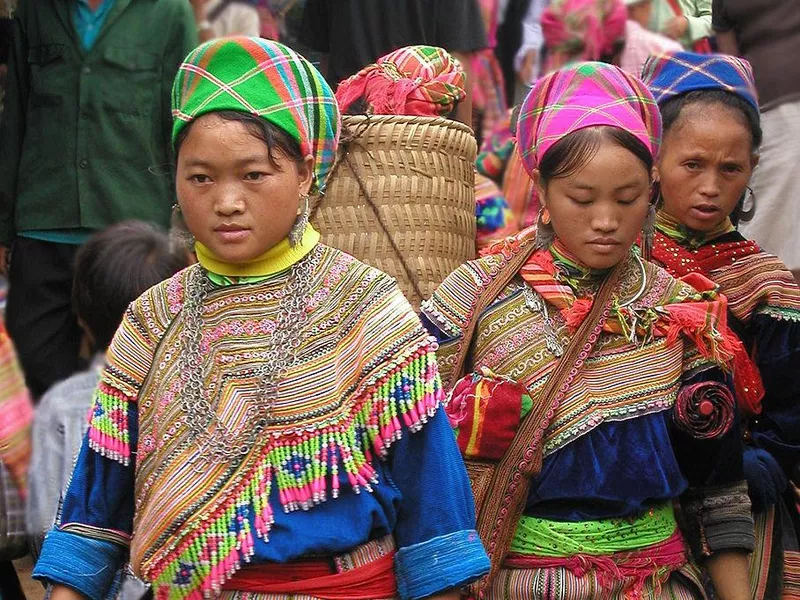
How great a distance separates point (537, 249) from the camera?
3.53 meters

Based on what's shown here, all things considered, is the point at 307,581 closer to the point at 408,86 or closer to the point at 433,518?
the point at 433,518

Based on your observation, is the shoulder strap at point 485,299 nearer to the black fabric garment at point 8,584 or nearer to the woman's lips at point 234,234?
the woman's lips at point 234,234

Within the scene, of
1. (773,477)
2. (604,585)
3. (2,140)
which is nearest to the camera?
(604,585)

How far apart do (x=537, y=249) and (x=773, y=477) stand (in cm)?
100

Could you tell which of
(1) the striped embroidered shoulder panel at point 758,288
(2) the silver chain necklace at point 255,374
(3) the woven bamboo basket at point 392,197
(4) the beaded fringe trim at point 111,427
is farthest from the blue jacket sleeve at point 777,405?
(4) the beaded fringe trim at point 111,427

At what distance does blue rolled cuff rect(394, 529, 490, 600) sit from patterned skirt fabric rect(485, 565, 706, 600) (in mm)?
525

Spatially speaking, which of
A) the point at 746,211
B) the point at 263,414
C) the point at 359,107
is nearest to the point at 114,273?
the point at 359,107

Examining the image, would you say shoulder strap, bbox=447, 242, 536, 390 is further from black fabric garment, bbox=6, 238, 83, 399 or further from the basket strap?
black fabric garment, bbox=6, 238, 83, 399

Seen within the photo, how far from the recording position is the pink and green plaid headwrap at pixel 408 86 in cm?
445

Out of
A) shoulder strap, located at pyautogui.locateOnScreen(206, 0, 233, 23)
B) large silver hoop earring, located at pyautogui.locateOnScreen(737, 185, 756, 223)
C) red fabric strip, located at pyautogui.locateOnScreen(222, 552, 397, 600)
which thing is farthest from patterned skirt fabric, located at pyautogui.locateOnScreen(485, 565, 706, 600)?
shoulder strap, located at pyautogui.locateOnScreen(206, 0, 233, 23)

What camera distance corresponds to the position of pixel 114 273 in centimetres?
405

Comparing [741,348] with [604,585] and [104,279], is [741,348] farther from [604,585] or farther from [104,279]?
[104,279]

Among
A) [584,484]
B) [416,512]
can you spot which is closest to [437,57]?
[584,484]

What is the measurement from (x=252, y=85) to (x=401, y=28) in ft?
10.0
